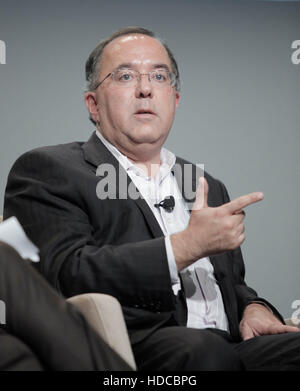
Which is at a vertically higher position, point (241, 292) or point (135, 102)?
point (135, 102)

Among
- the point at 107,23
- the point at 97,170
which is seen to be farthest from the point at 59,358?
the point at 107,23

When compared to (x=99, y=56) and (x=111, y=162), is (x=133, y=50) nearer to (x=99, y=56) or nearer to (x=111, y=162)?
(x=99, y=56)

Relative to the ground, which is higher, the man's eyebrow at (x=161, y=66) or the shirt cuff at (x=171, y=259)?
A: the man's eyebrow at (x=161, y=66)

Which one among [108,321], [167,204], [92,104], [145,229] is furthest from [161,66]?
[108,321]

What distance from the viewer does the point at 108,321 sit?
147cm

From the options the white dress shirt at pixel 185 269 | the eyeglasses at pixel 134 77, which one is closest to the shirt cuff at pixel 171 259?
the white dress shirt at pixel 185 269

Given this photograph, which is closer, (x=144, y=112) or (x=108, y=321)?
(x=108, y=321)

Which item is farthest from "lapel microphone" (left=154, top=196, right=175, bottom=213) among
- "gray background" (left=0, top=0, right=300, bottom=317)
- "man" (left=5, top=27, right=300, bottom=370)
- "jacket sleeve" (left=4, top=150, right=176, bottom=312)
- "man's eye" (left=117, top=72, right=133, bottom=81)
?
"gray background" (left=0, top=0, right=300, bottom=317)

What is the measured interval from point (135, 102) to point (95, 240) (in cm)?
55

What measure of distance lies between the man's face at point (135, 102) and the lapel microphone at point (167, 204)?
24 cm

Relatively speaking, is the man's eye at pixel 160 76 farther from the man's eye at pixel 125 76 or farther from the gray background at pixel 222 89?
the gray background at pixel 222 89

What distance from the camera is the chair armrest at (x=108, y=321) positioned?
4.75 feet

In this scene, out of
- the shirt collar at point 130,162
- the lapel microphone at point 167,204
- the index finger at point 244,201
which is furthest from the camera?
the shirt collar at point 130,162

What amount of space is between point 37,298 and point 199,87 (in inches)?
94.6
